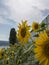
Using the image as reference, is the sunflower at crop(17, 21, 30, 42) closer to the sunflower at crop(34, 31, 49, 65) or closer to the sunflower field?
the sunflower field

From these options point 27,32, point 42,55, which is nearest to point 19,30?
point 27,32

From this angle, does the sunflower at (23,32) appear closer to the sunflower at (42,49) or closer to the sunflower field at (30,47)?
the sunflower field at (30,47)

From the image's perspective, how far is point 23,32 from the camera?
1.48m

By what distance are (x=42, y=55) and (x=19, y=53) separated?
0.44m

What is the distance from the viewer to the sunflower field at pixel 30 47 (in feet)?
2.91

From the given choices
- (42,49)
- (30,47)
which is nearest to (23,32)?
(30,47)

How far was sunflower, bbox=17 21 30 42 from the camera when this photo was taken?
1375 mm

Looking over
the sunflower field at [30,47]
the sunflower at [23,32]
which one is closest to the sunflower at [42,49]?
the sunflower field at [30,47]

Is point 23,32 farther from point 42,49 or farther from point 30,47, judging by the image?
point 42,49

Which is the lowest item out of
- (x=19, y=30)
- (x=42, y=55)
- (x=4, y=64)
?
(x=4, y=64)

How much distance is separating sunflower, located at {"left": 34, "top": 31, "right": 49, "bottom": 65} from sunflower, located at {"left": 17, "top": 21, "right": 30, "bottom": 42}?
437 mm

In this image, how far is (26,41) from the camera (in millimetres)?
1354

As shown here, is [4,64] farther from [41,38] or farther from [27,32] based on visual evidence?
[41,38]

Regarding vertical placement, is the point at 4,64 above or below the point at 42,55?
below
